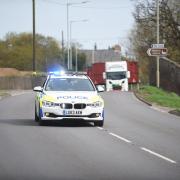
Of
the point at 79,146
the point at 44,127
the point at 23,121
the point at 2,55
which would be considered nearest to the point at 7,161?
the point at 79,146

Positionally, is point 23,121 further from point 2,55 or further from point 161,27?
point 2,55

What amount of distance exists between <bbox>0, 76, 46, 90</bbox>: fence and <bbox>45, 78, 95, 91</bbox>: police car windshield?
158 ft

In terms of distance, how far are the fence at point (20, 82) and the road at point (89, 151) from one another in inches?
1908

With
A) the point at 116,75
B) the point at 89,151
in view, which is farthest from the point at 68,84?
the point at 116,75

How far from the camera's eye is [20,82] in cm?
7250

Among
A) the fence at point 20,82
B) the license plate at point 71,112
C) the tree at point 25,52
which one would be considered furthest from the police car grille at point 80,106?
the tree at point 25,52

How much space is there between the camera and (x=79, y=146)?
15016 mm

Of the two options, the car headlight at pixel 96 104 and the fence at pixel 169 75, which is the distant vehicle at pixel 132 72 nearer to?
the fence at pixel 169 75

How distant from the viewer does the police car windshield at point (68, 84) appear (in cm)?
2102

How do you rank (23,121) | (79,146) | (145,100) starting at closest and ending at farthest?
1. (79,146)
2. (23,121)
3. (145,100)

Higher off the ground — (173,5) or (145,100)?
(173,5)

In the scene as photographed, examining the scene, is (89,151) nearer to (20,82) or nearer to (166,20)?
(166,20)

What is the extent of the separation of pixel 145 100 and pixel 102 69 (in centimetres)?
2430

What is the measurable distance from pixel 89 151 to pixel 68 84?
7.33 meters
